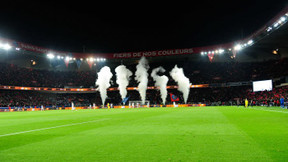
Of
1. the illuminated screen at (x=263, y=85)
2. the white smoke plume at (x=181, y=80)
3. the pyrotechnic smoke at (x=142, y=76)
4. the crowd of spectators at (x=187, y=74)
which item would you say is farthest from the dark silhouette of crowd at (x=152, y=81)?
the pyrotechnic smoke at (x=142, y=76)

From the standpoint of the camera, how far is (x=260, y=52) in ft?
199

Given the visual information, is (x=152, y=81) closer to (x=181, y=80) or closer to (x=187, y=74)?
(x=181, y=80)

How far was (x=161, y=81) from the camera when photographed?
6719 centimetres

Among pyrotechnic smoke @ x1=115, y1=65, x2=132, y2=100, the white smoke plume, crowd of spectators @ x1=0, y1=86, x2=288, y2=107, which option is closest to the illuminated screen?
crowd of spectators @ x1=0, y1=86, x2=288, y2=107

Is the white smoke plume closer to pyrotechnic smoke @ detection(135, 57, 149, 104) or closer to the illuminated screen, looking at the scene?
pyrotechnic smoke @ detection(135, 57, 149, 104)

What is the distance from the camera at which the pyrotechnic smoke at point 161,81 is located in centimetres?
6412

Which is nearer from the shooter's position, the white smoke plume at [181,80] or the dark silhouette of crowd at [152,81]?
the dark silhouette of crowd at [152,81]

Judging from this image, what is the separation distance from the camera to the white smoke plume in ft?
212

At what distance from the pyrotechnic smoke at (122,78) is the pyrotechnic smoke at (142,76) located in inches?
121

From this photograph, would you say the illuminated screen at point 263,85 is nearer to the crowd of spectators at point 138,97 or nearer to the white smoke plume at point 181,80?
the crowd of spectators at point 138,97

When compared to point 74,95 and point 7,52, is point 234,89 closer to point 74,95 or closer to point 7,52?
point 74,95

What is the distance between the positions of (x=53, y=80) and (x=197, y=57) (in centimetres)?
4491

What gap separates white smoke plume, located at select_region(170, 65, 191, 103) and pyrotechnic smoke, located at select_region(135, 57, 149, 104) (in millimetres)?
8695

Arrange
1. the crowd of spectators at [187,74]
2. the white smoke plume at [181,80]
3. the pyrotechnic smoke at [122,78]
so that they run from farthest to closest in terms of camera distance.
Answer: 1. the pyrotechnic smoke at [122,78]
2. the white smoke plume at [181,80]
3. the crowd of spectators at [187,74]
